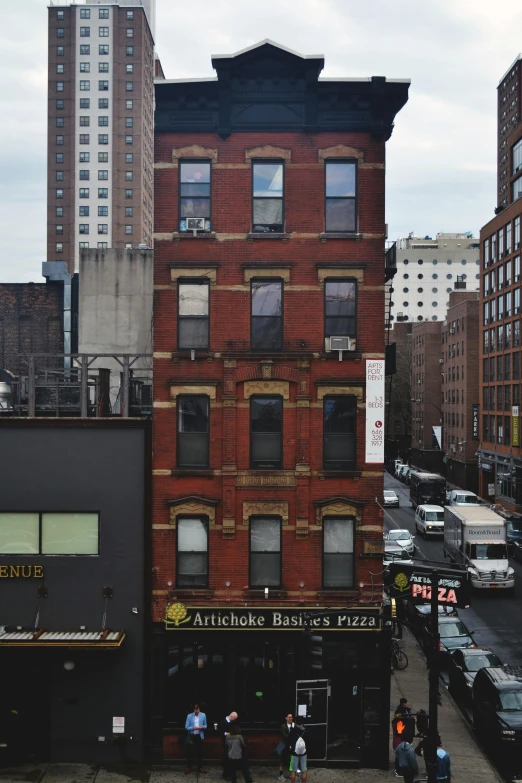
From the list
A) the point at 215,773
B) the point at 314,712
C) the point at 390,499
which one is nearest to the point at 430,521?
the point at 390,499

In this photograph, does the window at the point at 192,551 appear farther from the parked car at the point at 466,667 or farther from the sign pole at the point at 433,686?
the parked car at the point at 466,667

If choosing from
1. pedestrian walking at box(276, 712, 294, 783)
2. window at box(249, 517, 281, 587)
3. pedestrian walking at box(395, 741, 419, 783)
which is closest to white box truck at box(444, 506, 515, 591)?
window at box(249, 517, 281, 587)

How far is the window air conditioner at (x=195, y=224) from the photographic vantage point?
66.2ft

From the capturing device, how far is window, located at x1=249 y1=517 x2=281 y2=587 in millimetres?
20047

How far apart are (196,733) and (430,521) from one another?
35.6 meters

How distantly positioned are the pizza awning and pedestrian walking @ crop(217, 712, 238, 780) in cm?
330

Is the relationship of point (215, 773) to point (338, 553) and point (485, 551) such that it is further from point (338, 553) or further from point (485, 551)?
point (485, 551)

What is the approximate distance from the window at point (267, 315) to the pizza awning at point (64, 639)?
8.29 meters

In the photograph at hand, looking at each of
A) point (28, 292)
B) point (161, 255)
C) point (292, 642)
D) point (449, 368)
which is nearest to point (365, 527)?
point (292, 642)

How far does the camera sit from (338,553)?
20109 millimetres

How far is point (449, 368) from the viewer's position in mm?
89750

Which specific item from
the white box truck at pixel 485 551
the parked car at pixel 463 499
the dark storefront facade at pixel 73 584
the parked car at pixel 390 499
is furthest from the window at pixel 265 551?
the parked car at pixel 390 499

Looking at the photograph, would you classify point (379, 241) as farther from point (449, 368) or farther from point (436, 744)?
point (449, 368)

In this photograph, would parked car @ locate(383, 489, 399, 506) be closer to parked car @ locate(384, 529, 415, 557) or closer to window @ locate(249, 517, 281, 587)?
parked car @ locate(384, 529, 415, 557)
